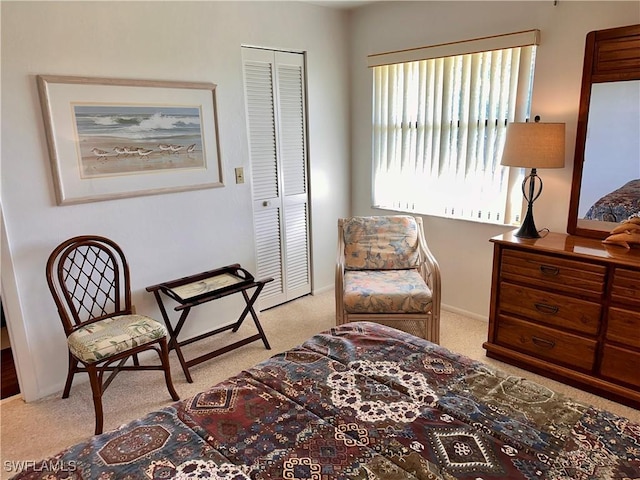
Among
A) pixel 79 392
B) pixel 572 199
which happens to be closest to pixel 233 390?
pixel 79 392

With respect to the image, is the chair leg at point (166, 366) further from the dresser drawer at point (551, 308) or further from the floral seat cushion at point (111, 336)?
the dresser drawer at point (551, 308)

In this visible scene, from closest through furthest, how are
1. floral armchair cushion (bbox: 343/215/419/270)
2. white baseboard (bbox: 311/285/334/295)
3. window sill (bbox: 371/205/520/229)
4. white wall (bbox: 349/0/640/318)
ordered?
1. white wall (bbox: 349/0/640/318)
2. window sill (bbox: 371/205/520/229)
3. floral armchair cushion (bbox: 343/215/419/270)
4. white baseboard (bbox: 311/285/334/295)

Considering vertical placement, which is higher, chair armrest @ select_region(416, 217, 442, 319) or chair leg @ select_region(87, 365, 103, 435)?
chair armrest @ select_region(416, 217, 442, 319)

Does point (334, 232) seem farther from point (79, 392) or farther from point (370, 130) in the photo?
point (79, 392)

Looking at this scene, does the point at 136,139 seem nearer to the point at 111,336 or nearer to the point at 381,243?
the point at 111,336

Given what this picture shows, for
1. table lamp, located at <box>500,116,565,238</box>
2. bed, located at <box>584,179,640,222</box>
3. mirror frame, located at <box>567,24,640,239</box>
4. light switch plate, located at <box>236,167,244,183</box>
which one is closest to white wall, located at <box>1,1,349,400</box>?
light switch plate, located at <box>236,167,244,183</box>

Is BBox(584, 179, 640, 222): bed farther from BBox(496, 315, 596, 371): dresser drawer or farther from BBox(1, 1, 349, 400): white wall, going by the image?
BBox(1, 1, 349, 400): white wall

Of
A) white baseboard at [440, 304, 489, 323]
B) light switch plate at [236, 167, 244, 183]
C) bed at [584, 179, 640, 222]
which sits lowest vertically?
white baseboard at [440, 304, 489, 323]

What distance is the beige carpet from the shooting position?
88.9 inches

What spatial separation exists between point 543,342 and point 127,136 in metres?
2.85

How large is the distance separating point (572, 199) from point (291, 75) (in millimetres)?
2309

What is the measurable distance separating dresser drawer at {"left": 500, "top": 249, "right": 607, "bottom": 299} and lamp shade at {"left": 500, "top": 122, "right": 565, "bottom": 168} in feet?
1.81

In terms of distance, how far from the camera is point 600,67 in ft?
8.48

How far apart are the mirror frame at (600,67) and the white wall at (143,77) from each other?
6.57 ft
